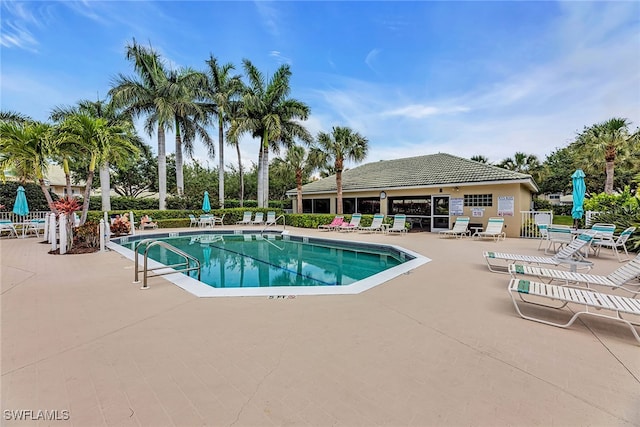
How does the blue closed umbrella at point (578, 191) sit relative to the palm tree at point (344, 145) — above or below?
below

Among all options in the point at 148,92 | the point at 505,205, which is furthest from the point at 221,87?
the point at 505,205

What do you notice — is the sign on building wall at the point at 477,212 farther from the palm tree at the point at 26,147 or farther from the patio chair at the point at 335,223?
the palm tree at the point at 26,147

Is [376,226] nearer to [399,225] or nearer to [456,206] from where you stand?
[399,225]

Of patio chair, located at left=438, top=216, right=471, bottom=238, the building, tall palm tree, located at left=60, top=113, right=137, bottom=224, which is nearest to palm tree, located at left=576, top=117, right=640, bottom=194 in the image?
the building

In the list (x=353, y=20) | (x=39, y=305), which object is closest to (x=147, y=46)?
(x=353, y=20)

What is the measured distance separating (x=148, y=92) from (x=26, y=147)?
518 inches

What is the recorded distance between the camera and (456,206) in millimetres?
15203

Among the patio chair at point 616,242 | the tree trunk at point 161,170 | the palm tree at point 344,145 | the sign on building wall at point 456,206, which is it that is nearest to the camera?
the patio chair at point 616,242

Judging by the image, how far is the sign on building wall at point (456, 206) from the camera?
1505 centimetres

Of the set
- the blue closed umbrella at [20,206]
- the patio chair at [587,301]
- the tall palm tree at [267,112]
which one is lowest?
the patio chair at [587,301]

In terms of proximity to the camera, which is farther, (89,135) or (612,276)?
(89,135)

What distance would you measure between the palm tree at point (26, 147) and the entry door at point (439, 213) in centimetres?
1696

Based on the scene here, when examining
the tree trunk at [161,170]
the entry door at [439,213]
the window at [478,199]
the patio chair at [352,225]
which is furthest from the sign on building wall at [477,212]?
the tree trunk at [161,170]

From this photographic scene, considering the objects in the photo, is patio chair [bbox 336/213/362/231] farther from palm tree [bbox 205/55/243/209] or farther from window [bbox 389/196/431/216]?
palm tree [bbox 205/55/243/209]
